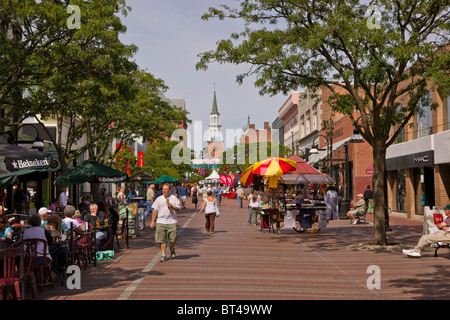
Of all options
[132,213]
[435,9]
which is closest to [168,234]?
[132,213]

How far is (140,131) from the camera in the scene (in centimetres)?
3112

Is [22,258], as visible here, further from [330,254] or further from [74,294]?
[330,254]

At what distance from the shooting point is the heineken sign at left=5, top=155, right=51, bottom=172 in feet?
33.5

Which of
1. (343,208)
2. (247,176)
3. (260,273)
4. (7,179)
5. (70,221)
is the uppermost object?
(247,176)

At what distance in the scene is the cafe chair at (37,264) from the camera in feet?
30.0

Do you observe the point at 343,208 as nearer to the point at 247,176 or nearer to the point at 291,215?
the point at 291,215

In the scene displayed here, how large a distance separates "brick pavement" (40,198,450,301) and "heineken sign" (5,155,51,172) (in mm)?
2402

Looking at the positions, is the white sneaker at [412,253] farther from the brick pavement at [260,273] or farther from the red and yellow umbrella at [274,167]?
the red and yellow umbrella at [274,167]

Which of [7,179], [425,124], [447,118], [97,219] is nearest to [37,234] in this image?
[7,179]

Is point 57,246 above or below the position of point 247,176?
below

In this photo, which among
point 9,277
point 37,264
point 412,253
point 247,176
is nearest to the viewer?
point 9,277

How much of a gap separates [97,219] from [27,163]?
13.7 ft

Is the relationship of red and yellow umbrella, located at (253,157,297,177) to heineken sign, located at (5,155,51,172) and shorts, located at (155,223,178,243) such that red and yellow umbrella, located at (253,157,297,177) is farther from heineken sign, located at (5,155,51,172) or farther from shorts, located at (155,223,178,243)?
heineken sign, located at (5,155,51,172)

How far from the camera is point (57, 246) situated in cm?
1073
